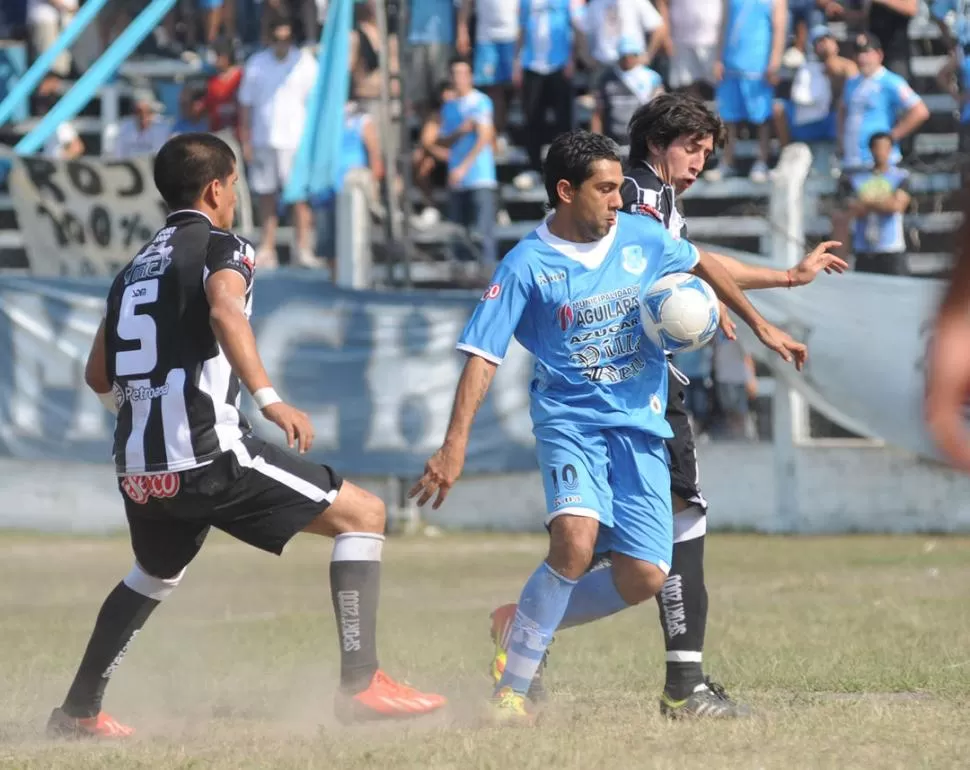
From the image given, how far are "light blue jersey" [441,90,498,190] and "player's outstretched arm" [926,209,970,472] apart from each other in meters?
13.6

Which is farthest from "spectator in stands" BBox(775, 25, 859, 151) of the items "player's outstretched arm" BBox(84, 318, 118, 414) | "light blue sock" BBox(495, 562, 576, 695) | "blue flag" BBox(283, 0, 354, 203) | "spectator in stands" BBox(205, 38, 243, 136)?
"player's outstretched arm" BBox(84, 318, 118, 414)

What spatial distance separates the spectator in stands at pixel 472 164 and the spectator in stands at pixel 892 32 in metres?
3.54

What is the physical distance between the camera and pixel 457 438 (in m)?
5.38

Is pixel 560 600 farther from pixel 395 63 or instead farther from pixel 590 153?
pixel 395 63

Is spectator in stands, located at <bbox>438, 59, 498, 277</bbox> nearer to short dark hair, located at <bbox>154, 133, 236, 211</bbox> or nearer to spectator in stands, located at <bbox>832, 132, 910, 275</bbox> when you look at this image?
spectator in stands, located at <bbox>832, 132, 910, 275</bbox>

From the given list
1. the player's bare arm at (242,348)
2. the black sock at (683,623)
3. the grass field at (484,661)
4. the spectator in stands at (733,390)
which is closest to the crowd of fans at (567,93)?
the spectator in stands at (733,390)

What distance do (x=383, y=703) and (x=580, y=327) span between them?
4.80 feet

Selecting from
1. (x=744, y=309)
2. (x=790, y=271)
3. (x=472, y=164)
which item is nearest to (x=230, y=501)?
(x=744, y=309)

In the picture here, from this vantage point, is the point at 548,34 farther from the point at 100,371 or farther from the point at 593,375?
the point at 593,375

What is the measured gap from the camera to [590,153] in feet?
18.3

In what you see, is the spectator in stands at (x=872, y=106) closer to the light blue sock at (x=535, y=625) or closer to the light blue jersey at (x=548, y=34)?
the light blue jersey at (x=548, y=34)

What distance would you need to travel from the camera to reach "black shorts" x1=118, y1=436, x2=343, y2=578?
5.55 m

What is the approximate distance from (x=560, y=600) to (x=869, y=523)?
323 inches

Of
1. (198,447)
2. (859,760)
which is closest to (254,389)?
(198,447)
